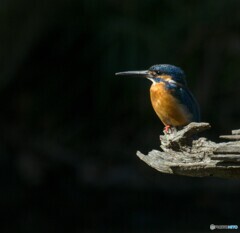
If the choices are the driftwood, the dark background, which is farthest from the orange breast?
the dark background

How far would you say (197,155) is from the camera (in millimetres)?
3137

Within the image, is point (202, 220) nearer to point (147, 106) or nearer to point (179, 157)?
point (147, 106)

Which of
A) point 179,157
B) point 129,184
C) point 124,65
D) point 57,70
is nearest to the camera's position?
point 179,157

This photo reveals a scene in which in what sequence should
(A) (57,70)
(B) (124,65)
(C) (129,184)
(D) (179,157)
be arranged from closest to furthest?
(D) (179,157) < (B) (124,65) < (A) (57,70) < (C) (129,184)

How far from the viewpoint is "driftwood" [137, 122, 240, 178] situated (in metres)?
2.99

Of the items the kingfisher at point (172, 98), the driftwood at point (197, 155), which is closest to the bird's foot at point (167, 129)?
the kingfisher at point (172, 98)

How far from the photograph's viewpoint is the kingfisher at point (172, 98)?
13.0 feet

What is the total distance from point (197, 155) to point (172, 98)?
3.12 feet

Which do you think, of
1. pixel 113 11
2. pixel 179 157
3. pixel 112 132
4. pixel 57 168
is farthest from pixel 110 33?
pixel 179 157

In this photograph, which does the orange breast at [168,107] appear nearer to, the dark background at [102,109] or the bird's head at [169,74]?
the bird's head at [169,74]

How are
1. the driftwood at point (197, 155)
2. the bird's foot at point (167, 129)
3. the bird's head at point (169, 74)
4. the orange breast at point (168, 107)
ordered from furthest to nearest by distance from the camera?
the bird's head at point (169, 74)
the orange breast at point (168, 107)
the bird's foot at point (167, 129)
the driftwood at point (197, 155)

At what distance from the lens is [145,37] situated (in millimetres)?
6902

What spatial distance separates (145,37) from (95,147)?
1158 millimetres

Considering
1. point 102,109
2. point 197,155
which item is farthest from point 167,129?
point 102,109
